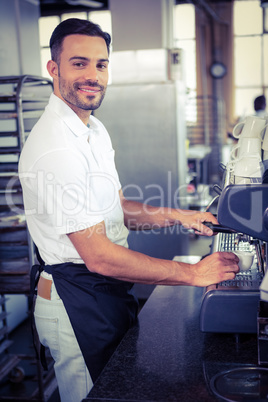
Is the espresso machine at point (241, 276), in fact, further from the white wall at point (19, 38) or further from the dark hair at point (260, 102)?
the dark hair at point (260, 102)

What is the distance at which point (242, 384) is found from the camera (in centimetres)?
116

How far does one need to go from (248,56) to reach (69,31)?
11512 mm

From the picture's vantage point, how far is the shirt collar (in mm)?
1574

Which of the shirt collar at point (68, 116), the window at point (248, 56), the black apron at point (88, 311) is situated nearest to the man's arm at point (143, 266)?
the black apron at point (88, 311)

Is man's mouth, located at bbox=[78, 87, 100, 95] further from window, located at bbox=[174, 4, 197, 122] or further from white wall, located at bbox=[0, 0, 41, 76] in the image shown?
window, located at bbox=[174, 4, 197, 122]

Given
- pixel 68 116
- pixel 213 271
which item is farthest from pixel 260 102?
pixel 213 271

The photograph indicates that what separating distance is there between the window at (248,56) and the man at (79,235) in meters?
10.9

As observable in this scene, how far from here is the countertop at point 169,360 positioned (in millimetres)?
1161

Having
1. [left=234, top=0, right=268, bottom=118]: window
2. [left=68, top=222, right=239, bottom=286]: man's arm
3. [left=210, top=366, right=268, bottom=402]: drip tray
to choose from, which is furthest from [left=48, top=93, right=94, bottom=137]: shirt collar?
[left=234, top=0, right=268, bottom=118]: window

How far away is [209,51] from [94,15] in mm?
3067

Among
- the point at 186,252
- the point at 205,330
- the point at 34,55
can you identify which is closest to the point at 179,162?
the point at 186,252

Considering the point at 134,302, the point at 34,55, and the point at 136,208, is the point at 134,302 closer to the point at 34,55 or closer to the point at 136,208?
the point at 136,208

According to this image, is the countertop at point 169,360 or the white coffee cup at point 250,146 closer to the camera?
the countertop at point 169,360

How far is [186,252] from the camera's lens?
4402 millimetres
